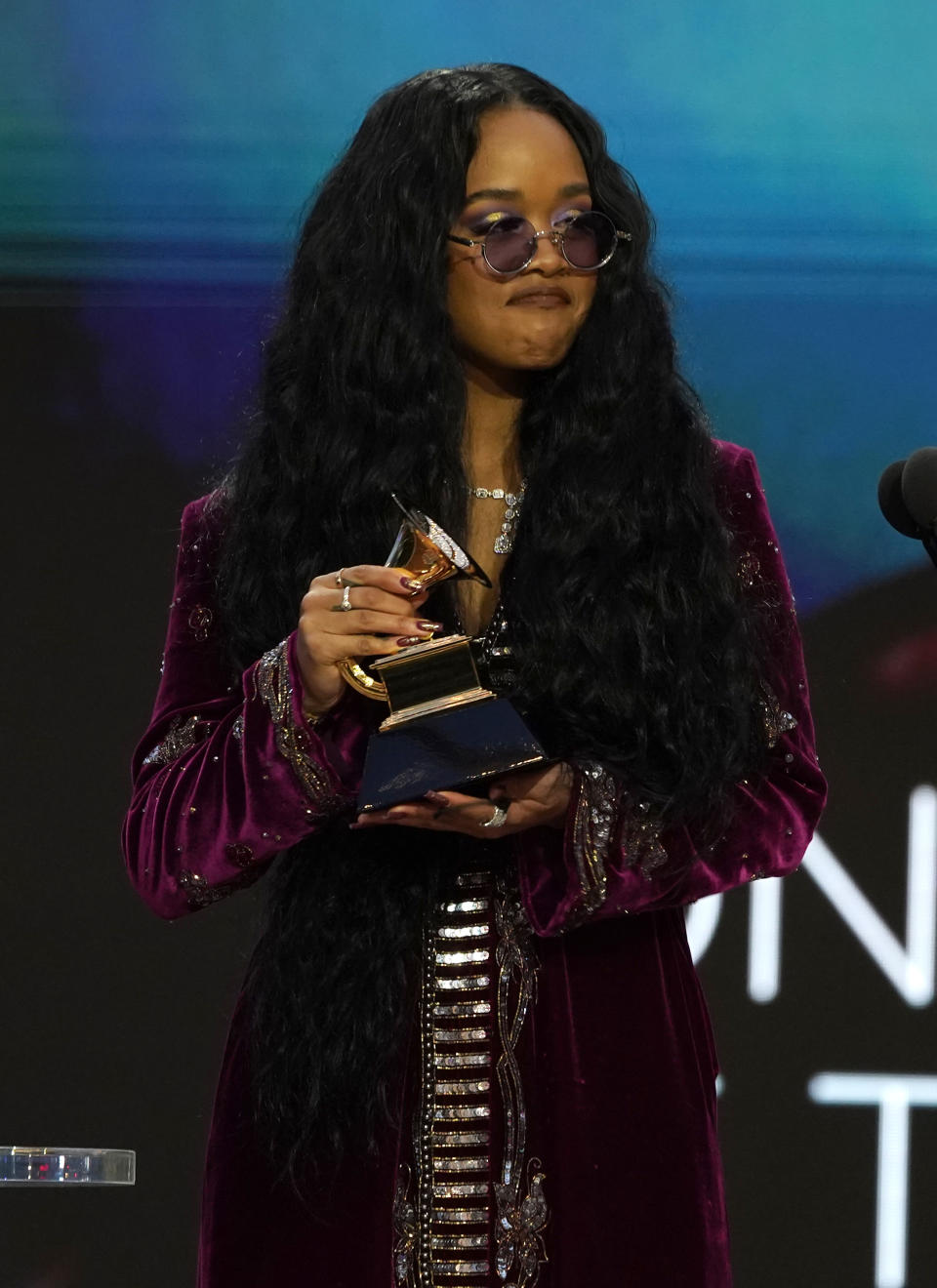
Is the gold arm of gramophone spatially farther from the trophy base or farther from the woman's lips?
the woman's lips

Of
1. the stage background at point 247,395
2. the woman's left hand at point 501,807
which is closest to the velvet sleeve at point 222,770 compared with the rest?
the woman's left hand at point 501,807

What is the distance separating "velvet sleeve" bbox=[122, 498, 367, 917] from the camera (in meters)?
1.50

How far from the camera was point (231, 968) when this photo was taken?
300cm

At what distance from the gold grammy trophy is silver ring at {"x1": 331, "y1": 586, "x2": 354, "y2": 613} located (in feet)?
0.14

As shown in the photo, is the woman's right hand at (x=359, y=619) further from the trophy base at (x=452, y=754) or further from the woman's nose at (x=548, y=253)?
the woman's nose at (x=548, y=253)

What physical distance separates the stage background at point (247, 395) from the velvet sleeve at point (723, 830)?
125cm

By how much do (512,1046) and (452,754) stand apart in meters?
0.30

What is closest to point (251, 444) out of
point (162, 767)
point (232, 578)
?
point (232, 578)

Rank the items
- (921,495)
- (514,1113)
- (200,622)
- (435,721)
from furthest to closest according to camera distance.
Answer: (200,622), (514,1113), (435,721), (921,495)

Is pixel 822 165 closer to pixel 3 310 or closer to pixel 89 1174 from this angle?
pixel 3 310

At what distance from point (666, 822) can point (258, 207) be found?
1720 mm

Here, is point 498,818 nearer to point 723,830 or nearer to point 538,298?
→ point 723,830

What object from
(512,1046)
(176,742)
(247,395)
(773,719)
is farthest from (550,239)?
(247,395)

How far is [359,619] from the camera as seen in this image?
1.41 metres
